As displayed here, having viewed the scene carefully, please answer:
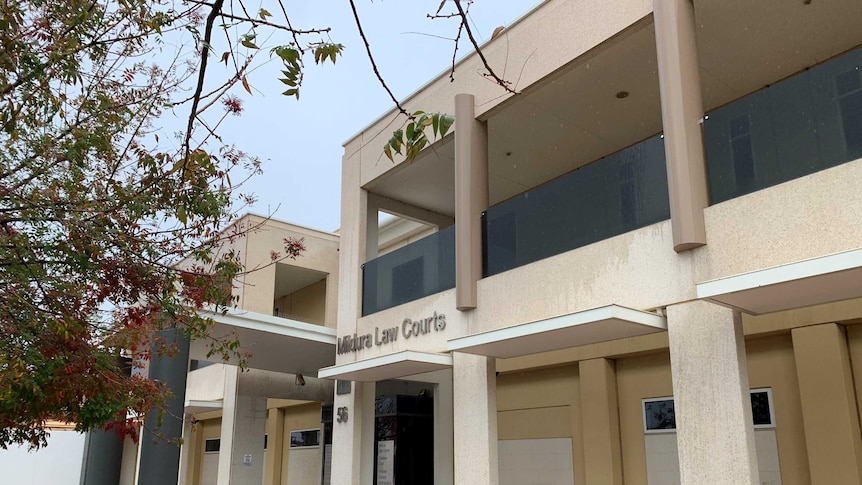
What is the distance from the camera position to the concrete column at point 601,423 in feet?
36.9

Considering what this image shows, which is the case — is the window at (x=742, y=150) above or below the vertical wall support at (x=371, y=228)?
below

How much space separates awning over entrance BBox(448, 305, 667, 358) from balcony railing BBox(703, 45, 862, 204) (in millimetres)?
1370

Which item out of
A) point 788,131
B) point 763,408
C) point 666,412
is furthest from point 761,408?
point 788,131

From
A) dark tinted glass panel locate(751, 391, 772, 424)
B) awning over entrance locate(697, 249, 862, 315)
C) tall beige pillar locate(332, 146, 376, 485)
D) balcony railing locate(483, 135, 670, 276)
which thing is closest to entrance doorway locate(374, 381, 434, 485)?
tall beige pillar locate(332, 146, 376, 485)

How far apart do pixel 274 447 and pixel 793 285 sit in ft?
58.5

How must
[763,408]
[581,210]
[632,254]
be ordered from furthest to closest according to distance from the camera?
[763,408]
[581,210]
[632,254]

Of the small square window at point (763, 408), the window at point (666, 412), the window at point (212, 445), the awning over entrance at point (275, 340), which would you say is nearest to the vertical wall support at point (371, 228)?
the awning over entrance at point (275, 340)

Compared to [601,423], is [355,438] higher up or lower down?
lower down

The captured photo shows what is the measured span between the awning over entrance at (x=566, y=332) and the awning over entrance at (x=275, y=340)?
A: 424cm

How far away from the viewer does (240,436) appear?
18500 millimetres

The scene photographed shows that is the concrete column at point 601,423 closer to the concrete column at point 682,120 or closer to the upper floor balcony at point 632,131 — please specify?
the upper floor balcony at point 632,131

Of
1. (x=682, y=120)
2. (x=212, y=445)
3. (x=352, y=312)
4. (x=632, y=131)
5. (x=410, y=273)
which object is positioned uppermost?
(x=632, y=131)

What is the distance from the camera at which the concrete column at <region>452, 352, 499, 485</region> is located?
9.13 metres

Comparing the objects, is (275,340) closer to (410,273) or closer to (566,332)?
(410,273)
